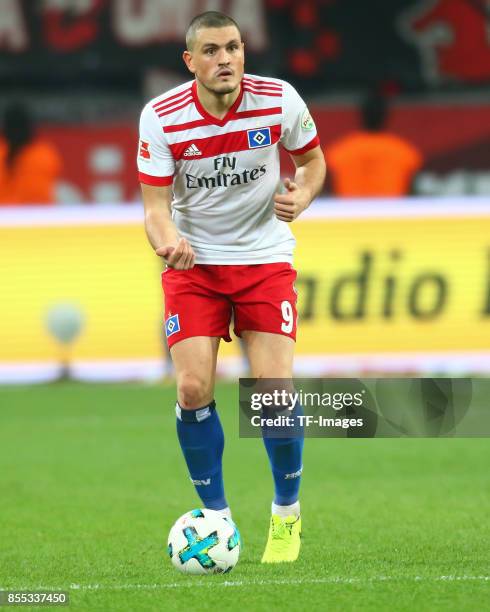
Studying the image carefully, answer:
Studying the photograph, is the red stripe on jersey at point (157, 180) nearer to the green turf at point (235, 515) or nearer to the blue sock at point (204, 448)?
the blue sock at point (204, 448)

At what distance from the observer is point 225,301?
692 centimetres

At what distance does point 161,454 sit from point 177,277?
3.94 m

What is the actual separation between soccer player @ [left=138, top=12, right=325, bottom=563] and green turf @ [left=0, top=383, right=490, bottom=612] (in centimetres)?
48

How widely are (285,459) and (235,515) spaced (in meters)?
1.36

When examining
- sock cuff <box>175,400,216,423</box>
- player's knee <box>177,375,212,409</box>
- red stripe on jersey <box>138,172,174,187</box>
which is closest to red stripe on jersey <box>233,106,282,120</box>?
red stripe on jersey <box>138,172,174,187</box>

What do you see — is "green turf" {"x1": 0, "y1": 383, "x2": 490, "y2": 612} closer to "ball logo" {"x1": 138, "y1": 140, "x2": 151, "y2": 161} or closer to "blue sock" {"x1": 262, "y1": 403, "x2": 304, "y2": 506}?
"blue sock" {"x1": 262, "y1": 403, "x2": 304, "y2": 506}

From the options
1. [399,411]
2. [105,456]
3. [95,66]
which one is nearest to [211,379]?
[399,411]

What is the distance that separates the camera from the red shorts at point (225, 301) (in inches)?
268

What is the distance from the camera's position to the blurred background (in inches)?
563

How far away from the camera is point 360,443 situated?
37.1 feet


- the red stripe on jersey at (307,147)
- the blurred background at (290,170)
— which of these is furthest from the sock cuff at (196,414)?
the blurred background at (290,170)

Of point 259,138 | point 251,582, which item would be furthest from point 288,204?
point 251,582

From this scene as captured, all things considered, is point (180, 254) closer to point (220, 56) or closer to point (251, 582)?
point (220, 56)

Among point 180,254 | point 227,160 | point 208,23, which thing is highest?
point 208,23
